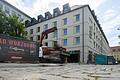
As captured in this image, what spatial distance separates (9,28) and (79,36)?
14303mm

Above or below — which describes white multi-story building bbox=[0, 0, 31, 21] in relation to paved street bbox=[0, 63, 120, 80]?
above

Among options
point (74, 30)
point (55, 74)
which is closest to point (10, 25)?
point (74, 30)

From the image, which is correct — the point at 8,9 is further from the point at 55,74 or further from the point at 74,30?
the point at 55,74

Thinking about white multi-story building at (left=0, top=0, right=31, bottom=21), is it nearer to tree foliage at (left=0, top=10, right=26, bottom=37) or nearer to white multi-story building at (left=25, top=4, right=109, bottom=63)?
white multi-story building at (left=25, top=4, right=109, bottom=63)

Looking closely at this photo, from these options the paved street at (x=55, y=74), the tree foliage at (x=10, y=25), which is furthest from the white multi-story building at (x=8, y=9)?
the paved street at (x=55, y=74)

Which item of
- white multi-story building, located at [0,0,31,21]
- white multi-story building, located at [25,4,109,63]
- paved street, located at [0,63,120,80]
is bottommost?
paved street, located at [0,63,120,80]

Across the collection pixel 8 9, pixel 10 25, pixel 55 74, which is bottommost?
pixel 55 74

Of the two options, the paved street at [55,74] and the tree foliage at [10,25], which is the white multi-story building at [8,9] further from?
the paved street at [55,74]

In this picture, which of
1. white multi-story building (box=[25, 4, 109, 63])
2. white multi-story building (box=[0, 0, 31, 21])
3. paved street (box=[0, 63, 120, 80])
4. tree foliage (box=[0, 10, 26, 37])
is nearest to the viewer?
paved street (box=[0, 63, 120, 80])

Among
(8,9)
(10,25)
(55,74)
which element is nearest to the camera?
(55,74)

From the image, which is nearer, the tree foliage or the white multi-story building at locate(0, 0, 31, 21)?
the tree foliage

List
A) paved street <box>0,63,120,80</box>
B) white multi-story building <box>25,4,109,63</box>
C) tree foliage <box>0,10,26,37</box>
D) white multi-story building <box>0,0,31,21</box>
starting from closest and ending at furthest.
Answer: paved street <box>0,63,120,80</box>, tree foliage <box>0,10,26,37</box>, white multi-story building <box>25,4,109,63</box>, white multi-story building <box>0,0,31,21</box>

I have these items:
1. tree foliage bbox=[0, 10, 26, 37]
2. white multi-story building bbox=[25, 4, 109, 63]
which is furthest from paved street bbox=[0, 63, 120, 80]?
white multi-story building bbox=[25, 4, 109, 63]

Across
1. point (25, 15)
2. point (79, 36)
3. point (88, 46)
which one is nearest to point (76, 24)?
point (79, 36)
